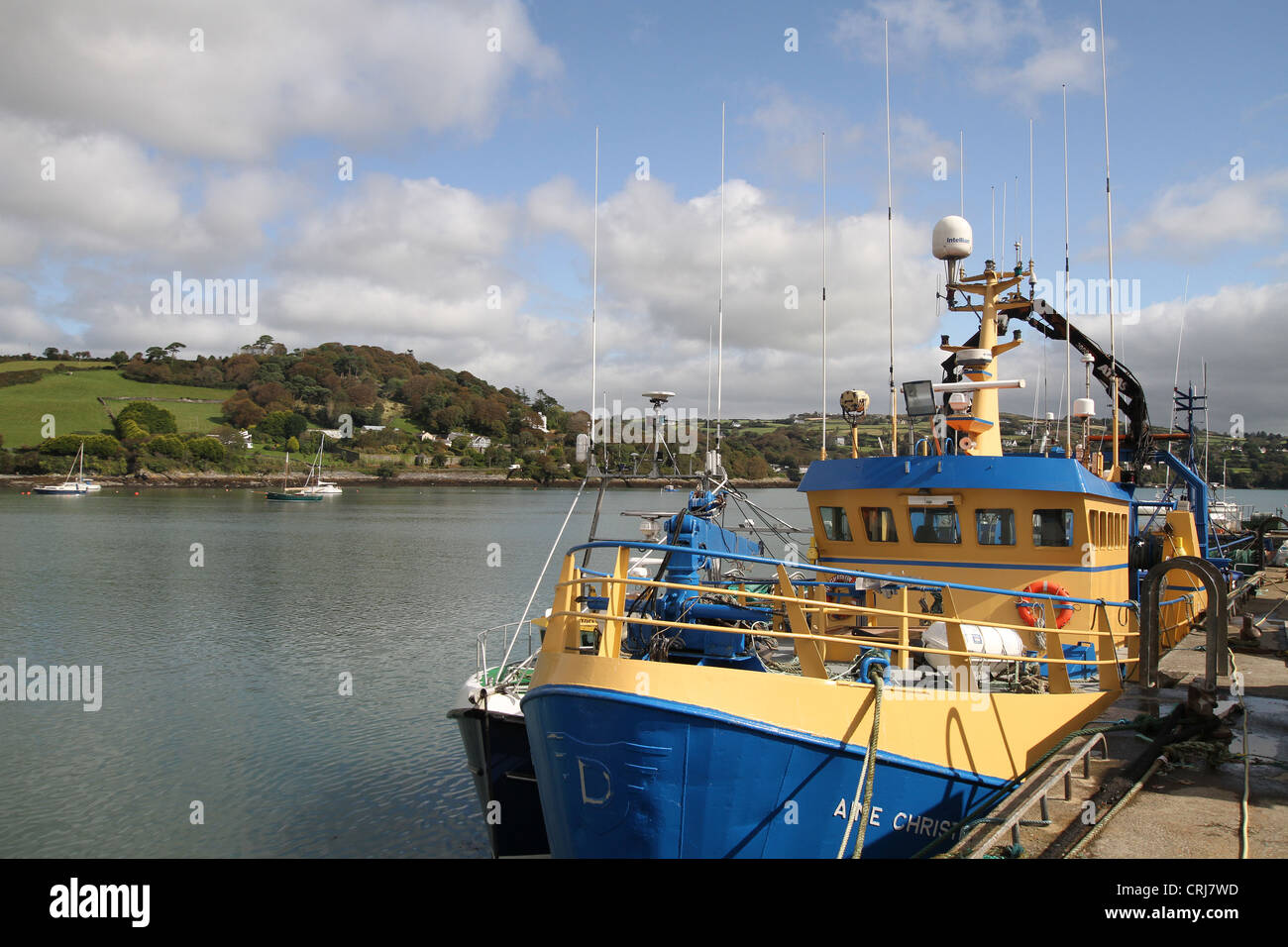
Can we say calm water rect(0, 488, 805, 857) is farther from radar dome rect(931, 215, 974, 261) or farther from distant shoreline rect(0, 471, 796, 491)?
distant shoreline rect(0, 471, 796, 491)

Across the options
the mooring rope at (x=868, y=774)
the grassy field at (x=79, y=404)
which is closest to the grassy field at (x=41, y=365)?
the grassy field at (x=79, y=404)

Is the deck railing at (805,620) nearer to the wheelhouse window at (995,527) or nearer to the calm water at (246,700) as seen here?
the wheelhouse window at (995,527)

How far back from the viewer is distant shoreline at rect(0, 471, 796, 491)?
110 m

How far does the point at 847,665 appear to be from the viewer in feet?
33.0

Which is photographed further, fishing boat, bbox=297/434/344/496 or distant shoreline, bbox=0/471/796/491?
distant shoreline, bbox=0/471/796/491

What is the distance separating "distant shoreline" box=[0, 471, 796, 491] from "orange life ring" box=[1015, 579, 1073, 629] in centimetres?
7759

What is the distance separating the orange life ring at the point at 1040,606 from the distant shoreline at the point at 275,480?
255 ft

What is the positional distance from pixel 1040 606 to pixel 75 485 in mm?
111604

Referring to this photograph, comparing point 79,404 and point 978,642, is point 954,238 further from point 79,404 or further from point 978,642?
point 79,404

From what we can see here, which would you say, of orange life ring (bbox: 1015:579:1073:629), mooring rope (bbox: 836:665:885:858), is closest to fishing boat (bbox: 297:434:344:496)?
orange life ring (bbox: 1015:579:1073:629)

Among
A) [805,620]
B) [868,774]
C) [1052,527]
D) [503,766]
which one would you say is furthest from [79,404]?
[868,774]
